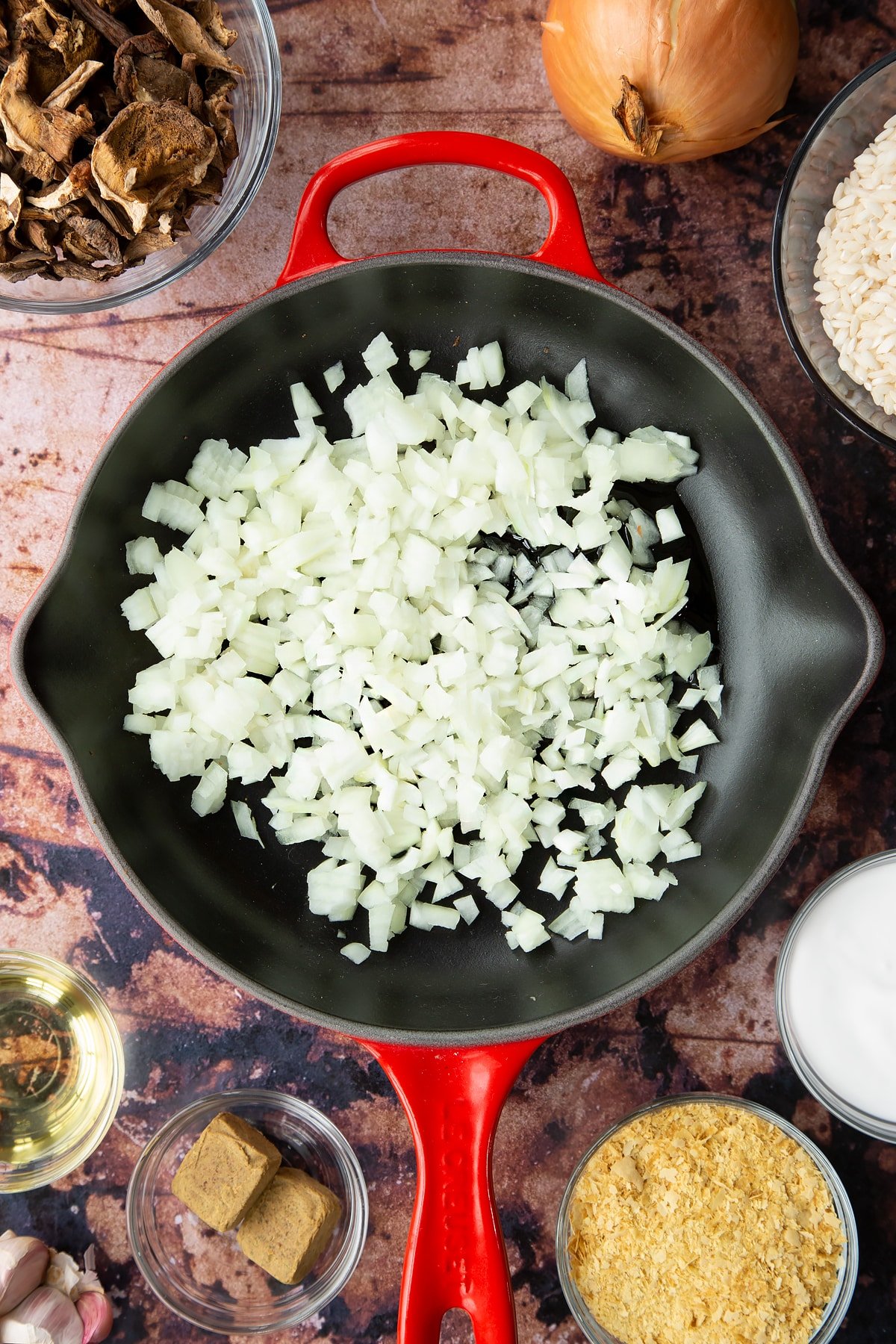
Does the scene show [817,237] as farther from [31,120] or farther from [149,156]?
[31,120]

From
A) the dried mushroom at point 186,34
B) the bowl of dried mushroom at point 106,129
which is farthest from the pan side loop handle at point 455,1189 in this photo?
the dried mushroom at point 186,34

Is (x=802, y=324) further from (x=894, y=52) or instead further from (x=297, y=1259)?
(x=297, y=1259)

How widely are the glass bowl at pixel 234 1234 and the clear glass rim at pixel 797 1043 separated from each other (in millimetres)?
654

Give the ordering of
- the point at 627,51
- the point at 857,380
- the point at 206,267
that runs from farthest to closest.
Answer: the point at 206,267 < the point at 857,380 < the point at 627,51

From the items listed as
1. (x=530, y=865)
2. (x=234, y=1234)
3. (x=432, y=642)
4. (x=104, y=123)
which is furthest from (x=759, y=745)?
(x=104, y=123)

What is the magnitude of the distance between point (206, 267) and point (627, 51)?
25.4 inches

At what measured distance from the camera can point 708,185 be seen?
4.81ft

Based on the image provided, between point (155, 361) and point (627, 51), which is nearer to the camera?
point (627, 51)

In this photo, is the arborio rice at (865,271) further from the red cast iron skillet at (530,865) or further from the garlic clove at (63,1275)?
the garlic clove at (63,1275)

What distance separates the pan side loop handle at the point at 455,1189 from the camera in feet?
4.14

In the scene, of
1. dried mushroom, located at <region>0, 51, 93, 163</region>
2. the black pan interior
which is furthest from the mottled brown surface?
dried mushroom, located at <region>0, 51, 93, 163</region>

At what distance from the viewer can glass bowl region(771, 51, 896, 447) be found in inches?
54.1

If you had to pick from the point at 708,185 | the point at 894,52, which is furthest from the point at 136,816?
the point at 894,52

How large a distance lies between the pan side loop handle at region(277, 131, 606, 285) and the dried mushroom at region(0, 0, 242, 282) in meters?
0.15
